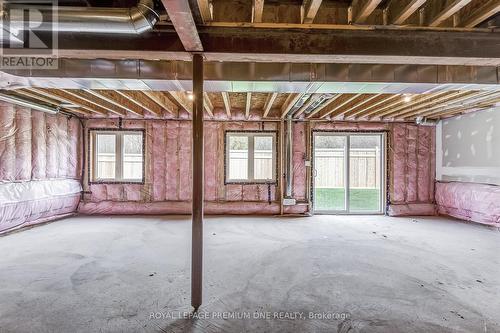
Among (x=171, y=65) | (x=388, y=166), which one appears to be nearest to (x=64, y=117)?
(x=171, y=65)

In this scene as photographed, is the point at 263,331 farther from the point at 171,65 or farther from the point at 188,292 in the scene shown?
the point at 171,65

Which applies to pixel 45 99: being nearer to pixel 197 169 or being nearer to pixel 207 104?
pixel 207 104

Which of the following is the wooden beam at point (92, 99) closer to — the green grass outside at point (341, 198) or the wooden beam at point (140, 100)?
the wooden beam at point (140, 100)

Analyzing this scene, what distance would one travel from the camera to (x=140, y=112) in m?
5.35

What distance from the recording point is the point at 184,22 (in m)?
1.67

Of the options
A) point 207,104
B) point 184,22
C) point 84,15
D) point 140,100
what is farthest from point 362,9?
point 140,100

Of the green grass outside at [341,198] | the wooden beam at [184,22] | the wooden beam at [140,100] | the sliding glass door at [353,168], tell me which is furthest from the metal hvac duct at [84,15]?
the sliding glass door at [353,168]

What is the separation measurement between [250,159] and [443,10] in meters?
4.50

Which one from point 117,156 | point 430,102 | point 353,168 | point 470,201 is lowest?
point 470,201

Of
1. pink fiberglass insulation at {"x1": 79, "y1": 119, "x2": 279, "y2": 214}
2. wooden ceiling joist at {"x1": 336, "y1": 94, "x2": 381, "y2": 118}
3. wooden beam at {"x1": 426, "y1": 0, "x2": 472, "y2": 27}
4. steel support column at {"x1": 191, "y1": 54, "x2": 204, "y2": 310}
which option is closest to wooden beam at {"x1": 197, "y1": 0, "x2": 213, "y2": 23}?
steel support column at {"x1": 191, "y1": 54, "x2": 204, "y2": 310}

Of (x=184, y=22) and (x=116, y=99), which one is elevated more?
(x=116, y=99)

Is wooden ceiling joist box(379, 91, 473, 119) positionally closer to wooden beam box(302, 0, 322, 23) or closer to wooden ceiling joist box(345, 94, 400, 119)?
wooden ceiling joist box(345, 94, 400, 119)

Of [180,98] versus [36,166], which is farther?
[36,166]

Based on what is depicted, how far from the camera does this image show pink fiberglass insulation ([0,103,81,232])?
13.4 feet
